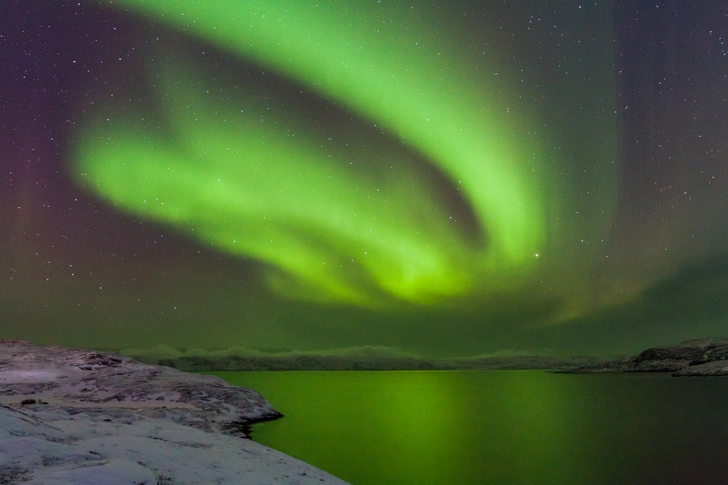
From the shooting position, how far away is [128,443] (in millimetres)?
15867

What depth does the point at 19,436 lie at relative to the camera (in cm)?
1273

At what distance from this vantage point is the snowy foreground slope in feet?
35.7

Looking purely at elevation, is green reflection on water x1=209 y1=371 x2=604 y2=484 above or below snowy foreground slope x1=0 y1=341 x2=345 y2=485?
below

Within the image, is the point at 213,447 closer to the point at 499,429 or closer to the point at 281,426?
the point at 281,426

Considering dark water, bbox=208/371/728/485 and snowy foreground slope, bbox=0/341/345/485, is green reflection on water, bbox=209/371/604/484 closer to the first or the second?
dark water, bbox=208/371/728/485

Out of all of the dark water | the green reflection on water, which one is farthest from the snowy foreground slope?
the dark water

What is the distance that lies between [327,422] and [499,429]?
2250 centimetres

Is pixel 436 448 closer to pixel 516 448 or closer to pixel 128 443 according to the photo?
pixel 516 448

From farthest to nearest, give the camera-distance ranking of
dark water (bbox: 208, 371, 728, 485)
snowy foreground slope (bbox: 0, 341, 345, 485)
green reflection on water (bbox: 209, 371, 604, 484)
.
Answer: green reflection on water (bbox: 209, 371, 604, 484) → dark water (bbox: 208, 371, 728, 485) → snowy foreground slope (bbox: 0, 341, 345, 485)

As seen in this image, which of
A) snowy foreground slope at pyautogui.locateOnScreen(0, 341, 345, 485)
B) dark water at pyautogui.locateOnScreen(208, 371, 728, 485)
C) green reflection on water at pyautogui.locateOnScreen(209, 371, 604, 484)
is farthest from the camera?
green reflection on water at pyautogui.locateOnScreen(209, 371, 604, 484)

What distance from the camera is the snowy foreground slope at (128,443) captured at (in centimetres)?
1088

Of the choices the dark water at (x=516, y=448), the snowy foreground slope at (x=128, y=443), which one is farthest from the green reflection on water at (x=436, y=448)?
the snowy foreground slope at (x=128, y=443)

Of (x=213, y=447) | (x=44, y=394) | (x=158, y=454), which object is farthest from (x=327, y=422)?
(x=158, y=454)

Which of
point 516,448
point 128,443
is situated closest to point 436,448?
point 516,448
